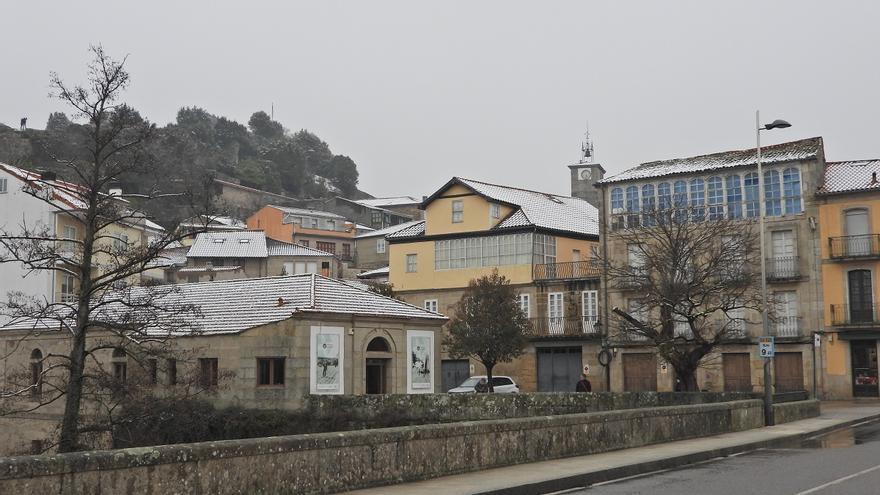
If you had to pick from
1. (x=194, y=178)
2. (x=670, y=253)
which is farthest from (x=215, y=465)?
(x=194, y=178)

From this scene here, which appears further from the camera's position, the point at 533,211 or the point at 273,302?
the point at 533,211

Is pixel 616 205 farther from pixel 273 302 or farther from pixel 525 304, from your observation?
pixel 273 302

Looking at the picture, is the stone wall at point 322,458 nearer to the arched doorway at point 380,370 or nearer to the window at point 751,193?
the arched doorway at point 380,370

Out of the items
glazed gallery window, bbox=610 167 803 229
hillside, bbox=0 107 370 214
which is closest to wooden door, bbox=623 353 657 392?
glazed gallery window, bbox=610 167 803 229

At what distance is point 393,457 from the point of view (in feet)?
43.6

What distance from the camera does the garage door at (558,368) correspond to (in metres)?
50.6

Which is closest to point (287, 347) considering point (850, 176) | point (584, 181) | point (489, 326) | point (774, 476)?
point (489, 326)

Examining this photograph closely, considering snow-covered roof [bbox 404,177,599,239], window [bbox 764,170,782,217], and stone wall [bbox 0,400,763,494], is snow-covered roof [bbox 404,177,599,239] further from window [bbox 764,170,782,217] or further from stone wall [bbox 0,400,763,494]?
stone wall [bbox 0,400,763,494]

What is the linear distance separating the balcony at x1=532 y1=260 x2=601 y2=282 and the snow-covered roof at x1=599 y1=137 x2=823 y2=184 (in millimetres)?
5020

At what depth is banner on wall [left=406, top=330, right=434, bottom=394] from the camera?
37781mm

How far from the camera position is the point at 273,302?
3553 cm

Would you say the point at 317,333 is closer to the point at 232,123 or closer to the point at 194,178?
the point at 194,178

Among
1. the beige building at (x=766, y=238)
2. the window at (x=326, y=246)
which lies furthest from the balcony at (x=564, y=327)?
the window at (x=326, y=246)

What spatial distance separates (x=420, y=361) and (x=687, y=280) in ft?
37.5
